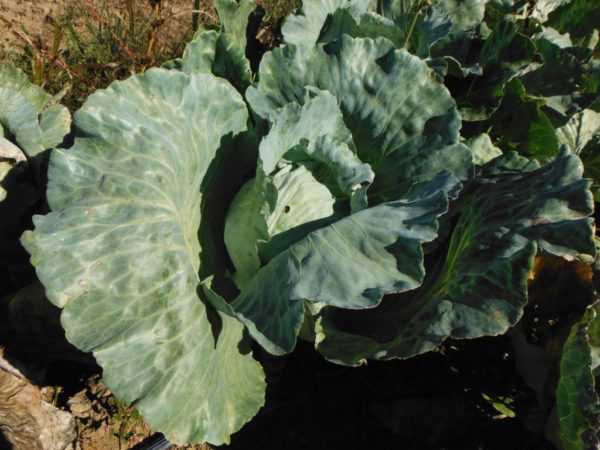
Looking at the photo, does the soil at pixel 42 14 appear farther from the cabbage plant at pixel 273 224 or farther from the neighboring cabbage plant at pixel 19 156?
the cabbage plant at pixel 273 224

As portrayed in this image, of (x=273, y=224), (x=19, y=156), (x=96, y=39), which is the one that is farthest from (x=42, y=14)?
(x=273, y=224)

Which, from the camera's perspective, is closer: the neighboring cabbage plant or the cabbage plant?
the cabbage plant

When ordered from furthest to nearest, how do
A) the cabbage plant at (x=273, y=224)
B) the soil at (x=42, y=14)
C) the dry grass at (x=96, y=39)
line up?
the soil at (x=42, y=14), the dry grass at (x=96, y=39), the cabbage plant at (x=273, y=224)

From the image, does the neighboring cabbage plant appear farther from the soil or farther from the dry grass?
the soil

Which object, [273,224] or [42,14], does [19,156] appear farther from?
[42,14]

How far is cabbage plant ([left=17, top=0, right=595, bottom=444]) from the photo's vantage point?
1.61m

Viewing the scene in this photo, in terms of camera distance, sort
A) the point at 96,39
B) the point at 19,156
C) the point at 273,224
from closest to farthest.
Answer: the point at 273,224
the point at 19,156
the point at 96,39

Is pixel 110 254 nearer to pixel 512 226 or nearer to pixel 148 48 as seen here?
pixel 512 226

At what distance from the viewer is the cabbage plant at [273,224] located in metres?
1.61

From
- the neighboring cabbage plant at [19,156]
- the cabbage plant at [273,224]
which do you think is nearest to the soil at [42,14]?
the neighboring cabbage plant at [19,156]

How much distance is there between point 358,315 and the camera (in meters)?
2.13

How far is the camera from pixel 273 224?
1.84m

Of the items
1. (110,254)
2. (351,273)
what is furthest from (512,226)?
(110,254)

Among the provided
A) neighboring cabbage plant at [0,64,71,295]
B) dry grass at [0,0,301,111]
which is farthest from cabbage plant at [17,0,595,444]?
dry grass at [0,0,301,111]
